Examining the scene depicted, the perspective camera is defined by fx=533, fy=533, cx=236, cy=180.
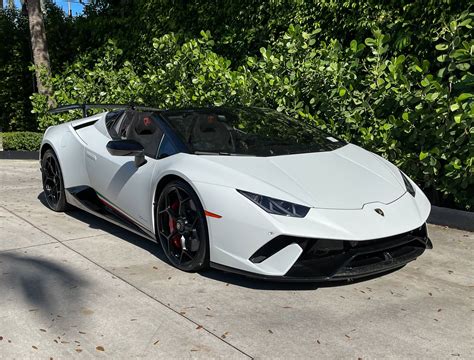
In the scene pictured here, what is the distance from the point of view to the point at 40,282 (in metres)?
3.83

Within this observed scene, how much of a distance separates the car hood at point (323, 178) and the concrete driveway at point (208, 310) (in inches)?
24.6

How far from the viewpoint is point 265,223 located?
3.36 meters

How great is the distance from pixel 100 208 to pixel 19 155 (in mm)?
7607

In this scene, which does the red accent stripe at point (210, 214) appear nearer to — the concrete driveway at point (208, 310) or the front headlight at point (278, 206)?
the front headlight at point (278, 206)

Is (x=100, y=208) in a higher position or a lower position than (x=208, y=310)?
higher

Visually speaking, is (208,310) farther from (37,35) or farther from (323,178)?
(37,35)

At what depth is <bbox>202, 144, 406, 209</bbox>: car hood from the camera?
3.56 metres

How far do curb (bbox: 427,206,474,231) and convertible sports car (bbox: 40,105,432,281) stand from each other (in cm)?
132

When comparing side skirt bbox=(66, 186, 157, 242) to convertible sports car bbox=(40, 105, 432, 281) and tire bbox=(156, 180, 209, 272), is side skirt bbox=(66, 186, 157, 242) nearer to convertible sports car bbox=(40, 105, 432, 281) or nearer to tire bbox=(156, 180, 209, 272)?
convertible sports car bbox=(40, 105, 432, 281)

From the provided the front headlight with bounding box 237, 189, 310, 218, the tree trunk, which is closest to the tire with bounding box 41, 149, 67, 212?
the front headlight with bounding box 237, 189, 310, 218

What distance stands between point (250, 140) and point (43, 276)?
1.91 m

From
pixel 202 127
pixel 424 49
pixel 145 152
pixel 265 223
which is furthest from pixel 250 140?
pixel 424 49

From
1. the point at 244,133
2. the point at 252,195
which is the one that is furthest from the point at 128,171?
the point at 252,195

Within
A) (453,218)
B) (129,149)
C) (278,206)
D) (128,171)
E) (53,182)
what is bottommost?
(453,218)
